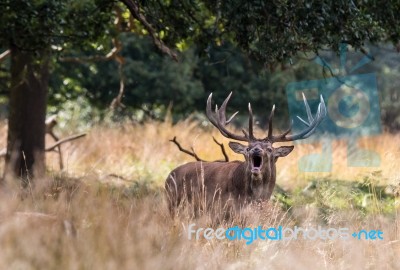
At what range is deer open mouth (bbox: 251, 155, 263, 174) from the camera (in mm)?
8734

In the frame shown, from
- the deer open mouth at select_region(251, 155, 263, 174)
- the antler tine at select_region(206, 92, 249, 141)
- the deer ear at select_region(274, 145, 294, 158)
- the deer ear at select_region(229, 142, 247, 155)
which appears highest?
the antler tine at select_region(206, 92, 249, 141)

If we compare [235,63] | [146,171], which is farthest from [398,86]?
[146,171]

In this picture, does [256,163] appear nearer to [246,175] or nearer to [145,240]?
[246,175]

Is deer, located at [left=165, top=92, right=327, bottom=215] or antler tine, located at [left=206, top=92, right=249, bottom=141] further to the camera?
antler tine, located at [left=206, top=92, right=249, bottom=141]

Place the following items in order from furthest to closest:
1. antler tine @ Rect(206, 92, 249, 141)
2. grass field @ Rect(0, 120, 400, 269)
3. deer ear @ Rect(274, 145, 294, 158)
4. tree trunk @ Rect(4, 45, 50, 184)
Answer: tree trunk @ Rect(4, 45, 50, 184)
antler tine @ Rect(206, 92, 249, 141)
deer ear @ Rect(274, 145, 294, 158)
grass field @ Rect(0, 120, 400, 269)

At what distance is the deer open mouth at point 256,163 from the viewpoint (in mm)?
8734

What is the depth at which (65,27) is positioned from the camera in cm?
1221

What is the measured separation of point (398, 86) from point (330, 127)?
42.6 feet

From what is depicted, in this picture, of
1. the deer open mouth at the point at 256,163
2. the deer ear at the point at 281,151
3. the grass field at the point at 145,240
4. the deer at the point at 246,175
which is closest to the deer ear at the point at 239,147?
the deer at the point at 246,175

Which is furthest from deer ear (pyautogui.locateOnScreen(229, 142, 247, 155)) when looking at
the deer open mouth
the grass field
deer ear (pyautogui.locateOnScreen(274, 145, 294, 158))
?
the grass field

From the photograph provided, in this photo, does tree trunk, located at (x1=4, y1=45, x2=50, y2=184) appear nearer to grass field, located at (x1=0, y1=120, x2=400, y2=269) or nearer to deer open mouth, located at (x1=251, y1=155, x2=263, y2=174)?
grass field, located at (x1=0, y1=120, x2=400, y2=269)

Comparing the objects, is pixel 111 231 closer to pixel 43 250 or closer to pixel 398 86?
pixel 43 250

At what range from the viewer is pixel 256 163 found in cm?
898

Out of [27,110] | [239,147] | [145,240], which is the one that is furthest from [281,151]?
[27,110]
